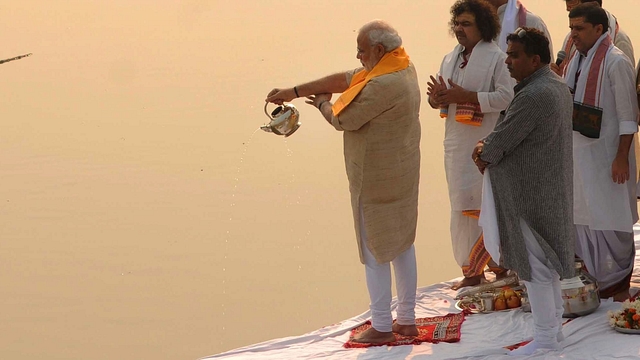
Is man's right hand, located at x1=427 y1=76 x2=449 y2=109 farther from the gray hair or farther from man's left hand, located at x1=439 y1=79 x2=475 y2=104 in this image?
the gray hair

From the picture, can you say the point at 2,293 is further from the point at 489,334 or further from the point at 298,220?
the point at 489,334

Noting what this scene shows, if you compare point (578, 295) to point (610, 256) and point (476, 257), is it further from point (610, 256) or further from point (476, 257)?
point (476, 257)

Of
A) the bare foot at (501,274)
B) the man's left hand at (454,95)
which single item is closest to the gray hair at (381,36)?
the man's left hand at (454,95)

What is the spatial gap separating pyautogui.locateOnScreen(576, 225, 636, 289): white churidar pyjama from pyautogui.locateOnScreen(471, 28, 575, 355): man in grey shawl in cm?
85

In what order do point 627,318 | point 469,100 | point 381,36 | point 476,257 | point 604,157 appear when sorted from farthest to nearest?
point 476,257
point 469,100
point 604,157
point 381,36
point 627,318

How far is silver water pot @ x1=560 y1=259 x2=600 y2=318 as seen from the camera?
504 centimetres

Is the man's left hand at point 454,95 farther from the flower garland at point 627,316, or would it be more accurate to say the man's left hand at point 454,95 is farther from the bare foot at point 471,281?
the flower garland at point 627,316

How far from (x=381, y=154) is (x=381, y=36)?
537mm

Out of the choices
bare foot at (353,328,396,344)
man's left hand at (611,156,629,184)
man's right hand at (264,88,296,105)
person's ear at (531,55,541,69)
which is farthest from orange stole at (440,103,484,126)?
bare foot at (353,328,396,344)

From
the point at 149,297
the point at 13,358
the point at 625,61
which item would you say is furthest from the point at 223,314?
the point at 625,61

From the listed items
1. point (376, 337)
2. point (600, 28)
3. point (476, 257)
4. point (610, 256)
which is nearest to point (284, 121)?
point (376, 337)

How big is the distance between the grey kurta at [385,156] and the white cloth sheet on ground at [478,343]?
0.47 meters

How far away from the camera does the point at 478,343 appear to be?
493 centimetres

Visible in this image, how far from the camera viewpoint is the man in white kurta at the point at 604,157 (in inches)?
203
